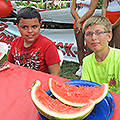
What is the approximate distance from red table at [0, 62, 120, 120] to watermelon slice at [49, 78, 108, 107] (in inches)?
5.4

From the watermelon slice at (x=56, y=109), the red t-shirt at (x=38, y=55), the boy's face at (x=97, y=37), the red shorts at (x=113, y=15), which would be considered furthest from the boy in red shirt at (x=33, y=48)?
the red shorts at (x=113, y=15)

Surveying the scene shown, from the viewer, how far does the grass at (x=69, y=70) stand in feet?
10.0

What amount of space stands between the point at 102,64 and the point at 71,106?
0.84 meters

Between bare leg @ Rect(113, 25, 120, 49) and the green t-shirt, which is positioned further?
bare leg @ Rect(113, 25, 120, 49)

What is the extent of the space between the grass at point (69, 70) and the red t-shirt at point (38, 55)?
1262 mm

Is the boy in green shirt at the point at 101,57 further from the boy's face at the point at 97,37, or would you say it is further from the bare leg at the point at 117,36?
the bare leg at the point at 117,36

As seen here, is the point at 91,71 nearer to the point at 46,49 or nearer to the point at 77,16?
the point at 46,49

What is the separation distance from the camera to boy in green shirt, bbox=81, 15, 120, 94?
1.34 metres

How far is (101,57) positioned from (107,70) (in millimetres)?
161

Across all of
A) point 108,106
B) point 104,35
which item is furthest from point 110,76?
point 108,106

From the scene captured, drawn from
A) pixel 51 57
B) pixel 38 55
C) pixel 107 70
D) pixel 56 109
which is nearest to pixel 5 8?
pixel 38 55

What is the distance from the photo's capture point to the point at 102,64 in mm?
1455

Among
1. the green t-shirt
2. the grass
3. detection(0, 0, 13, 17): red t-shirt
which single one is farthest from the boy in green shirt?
detection(0, 0, 13, 17): red t-shirt

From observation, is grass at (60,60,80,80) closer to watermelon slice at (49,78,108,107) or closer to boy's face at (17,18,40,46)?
boy's face at (17,18,40,46)
